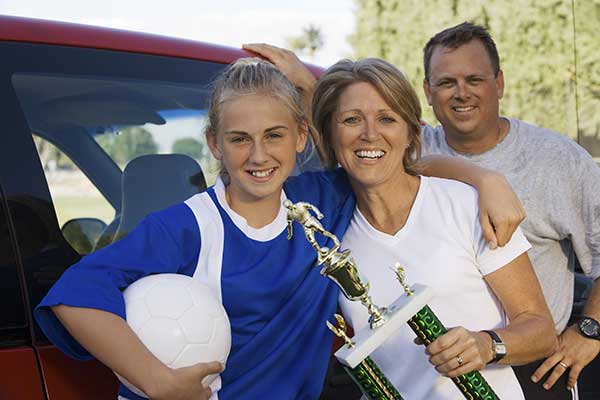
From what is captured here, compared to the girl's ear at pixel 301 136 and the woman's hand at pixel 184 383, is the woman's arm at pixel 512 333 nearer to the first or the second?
the woman's hand at pixel 184 383

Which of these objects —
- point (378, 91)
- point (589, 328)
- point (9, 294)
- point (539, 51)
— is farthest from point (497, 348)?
point (539, 51)

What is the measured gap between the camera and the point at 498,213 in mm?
2080

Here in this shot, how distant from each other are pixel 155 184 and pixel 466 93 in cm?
113

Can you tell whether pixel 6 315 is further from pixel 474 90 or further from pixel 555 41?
pixel 555 41

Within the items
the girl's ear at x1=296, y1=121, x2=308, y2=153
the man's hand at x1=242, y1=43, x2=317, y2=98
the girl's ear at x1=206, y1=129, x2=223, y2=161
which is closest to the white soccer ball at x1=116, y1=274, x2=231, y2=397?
the girl's ear at x1=206, y1=129, x2=223, y2=161

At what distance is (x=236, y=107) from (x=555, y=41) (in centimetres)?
937

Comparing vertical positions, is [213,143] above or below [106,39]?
below

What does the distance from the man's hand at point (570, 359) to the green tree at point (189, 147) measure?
118cm

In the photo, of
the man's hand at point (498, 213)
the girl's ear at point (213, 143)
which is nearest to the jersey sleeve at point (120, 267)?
the girl's ear at point (213, 143)

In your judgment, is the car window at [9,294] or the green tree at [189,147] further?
the green tree at [189,147]

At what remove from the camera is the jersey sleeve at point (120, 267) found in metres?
1.80

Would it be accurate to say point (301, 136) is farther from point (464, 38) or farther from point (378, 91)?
point (464, 38)

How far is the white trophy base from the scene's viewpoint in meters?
1.70

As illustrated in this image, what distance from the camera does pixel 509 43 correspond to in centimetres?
1114
